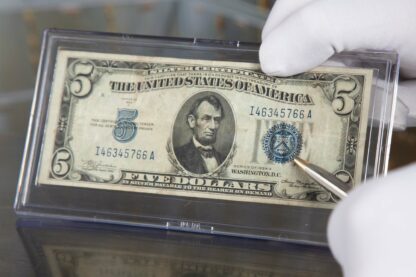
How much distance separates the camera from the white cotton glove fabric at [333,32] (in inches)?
32.2

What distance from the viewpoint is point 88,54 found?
0.91 m

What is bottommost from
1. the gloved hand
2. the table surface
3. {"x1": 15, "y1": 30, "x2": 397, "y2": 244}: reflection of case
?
the table surface

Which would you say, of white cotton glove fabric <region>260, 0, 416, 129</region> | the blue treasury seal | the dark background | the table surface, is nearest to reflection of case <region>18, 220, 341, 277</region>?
the table surface

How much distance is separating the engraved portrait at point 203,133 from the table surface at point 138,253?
0.09 m

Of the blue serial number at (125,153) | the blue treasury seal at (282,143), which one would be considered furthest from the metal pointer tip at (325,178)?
the blue serial number at (125,153)

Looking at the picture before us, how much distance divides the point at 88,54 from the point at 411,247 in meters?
0.54

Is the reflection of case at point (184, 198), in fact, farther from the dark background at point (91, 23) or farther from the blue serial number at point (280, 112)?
the dark background at point (91, 23)

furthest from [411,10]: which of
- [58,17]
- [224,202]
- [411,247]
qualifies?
[58,17]

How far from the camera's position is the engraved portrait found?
0.84m

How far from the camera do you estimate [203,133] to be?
0.85 meters

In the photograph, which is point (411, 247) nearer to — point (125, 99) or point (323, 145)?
point (323, 145)

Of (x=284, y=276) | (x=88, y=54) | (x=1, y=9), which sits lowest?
(x=284, y=276)

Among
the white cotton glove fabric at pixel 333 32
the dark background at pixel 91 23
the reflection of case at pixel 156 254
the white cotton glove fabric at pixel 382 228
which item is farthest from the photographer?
the dark background at pixel 91 23

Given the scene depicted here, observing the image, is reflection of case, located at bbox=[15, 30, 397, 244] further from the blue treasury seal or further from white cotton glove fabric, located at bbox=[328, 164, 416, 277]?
white cotton glove fabric, located at bbox=[328, 164, 416, 277]
